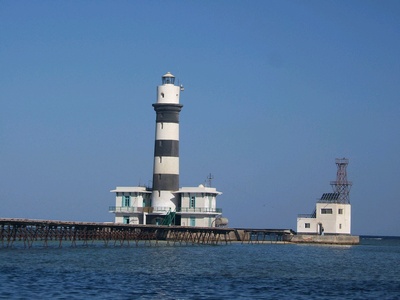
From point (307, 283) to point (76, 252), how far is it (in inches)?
1046

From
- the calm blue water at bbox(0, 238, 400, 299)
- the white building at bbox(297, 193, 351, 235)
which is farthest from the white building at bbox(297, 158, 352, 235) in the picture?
the calm blue water at bbox(0, 238, 400, 299)

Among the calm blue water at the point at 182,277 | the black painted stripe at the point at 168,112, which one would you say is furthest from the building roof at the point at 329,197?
the calm blue water at the point at 182,277

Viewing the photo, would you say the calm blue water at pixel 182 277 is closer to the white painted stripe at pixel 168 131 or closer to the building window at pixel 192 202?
the white painted stripe at pixel 168 131

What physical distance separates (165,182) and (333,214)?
20.9 m

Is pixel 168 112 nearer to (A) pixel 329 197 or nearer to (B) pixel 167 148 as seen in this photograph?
(B) pixel 167 148

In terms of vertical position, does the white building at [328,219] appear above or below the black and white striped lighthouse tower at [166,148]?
below

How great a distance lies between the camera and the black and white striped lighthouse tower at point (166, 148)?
3541 inches

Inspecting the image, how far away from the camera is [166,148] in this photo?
8981cm

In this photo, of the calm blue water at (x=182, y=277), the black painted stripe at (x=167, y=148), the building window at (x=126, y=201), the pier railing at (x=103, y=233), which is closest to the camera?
the calm blue water at (x=182, y=277)

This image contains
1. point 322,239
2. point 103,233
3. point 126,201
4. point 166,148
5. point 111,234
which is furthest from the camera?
point 322,239

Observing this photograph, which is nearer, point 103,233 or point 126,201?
point 103,233

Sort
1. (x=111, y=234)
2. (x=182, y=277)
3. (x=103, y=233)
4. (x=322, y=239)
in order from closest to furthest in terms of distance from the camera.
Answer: (x=182, y=277), (x=103, y=233), (x=111, y=234), (x=322, y=239)

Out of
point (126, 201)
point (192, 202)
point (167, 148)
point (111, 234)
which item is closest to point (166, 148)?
point (167, 148)

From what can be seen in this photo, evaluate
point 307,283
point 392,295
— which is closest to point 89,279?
point 307,283
